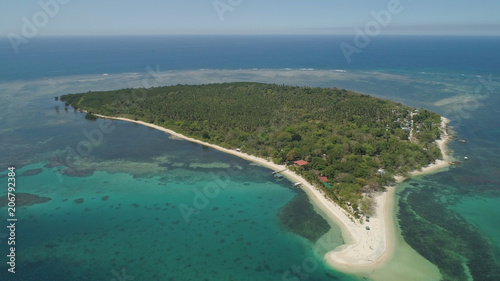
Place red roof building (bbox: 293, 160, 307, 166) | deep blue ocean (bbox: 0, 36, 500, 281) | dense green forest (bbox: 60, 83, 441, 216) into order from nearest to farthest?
deep blue ocean (bbox: 0, 36, 500, 281)
dense green forest (bbox: 60, 83, 441, 216)
red roof building (bbox: 293, 160, 307, 166)

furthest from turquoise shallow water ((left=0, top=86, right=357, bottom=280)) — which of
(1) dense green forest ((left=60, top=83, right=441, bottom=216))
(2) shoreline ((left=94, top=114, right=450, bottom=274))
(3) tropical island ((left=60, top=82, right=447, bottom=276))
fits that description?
(1) dense green forest ((left=60, top=83, right=441, bottom=216))

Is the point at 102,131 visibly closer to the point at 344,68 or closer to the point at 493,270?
the point at 493,270

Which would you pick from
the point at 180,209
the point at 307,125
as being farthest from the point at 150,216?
the point at 307,125

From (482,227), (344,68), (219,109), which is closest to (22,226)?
(219,109)

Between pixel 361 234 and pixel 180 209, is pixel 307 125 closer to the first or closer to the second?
pixel 361 234

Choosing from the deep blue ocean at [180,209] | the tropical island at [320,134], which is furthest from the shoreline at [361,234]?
the deep blue ocean at [180,209]

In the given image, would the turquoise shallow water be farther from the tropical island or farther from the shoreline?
the tropical island

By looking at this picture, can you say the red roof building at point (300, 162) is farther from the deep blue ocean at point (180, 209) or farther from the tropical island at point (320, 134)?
the deep blue ocean at point (180, 209)

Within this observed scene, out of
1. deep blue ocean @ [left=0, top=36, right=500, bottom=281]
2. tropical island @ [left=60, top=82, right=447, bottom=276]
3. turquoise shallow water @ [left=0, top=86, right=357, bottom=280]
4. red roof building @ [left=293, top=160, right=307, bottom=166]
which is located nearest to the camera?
turquoise shallow water @ [left=0, top=86, right=357, bottom=280]
